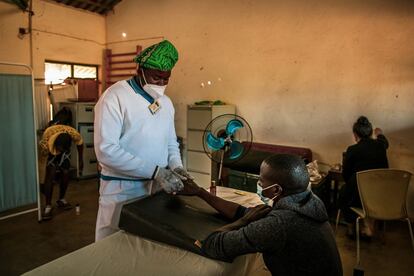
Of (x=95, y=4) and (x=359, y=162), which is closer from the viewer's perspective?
(x=359, y=162)

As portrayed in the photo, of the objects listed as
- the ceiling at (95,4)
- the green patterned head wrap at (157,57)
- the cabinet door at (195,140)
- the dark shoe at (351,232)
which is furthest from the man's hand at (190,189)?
the ceiling at (95,4)

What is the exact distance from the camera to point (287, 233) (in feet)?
3.46

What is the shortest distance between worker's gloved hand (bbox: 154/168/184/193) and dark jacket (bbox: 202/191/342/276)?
0.45 m

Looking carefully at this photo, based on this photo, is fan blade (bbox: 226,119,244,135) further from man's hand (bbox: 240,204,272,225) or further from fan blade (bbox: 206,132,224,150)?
man's hand (bbox: 240,204,272,225)

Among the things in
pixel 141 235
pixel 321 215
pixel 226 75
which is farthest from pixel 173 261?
pixel 226 75

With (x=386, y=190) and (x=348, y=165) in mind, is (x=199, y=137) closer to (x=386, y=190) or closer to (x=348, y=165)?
(x=348, y=165)

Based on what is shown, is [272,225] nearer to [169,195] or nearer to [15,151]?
[169,195]

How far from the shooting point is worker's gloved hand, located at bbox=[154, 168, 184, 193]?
1492mm

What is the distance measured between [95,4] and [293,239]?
19.2ft

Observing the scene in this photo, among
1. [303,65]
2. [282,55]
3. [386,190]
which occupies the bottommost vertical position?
[386,190]

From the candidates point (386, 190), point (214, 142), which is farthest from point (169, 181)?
point (386, 190)

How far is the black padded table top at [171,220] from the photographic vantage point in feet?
4.05

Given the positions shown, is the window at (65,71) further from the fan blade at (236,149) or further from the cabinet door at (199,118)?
the fan blade at (236,149)

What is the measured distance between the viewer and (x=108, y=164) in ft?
4.88
